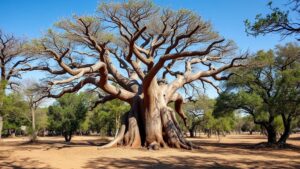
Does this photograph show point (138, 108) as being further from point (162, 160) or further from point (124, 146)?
point (162, 160)

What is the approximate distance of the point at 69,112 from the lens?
3956cm

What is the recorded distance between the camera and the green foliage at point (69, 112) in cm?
3822

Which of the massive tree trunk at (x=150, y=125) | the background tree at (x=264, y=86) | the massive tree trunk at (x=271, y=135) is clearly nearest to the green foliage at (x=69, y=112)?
the background tree at (x=264, y=86)

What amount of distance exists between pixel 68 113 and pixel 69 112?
311 millimetres

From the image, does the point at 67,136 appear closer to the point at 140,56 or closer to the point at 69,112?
the point at 69,112

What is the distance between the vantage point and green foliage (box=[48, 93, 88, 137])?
Answer: 125 feet

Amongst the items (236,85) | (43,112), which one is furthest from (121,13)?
(43,112)

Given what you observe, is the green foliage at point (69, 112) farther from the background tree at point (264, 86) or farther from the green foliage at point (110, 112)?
→ the background tree at point (264, 86)

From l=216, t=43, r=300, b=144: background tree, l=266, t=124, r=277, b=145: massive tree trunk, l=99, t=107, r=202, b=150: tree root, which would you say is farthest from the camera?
l=266, t=124, r=277, b=145: massive tree trunk

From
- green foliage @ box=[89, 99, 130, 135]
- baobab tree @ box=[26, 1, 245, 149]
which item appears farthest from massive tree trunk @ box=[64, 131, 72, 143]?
baobab tree @ box=[26, 1, 245, 149]

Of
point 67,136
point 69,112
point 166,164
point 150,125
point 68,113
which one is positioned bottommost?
point 166,164

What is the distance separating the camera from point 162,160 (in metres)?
13.2

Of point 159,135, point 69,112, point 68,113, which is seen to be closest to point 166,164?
point 159,135

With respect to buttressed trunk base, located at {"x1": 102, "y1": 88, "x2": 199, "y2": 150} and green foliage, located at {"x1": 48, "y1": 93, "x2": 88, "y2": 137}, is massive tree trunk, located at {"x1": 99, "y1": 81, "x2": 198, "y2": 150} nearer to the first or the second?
buttressed trunk base, located at {"x1": 102, "y1": 88, "x2": 199, "y2": 150}
